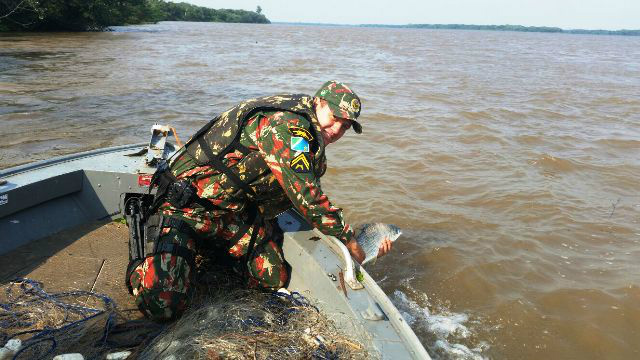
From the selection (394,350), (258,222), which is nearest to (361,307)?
(394,350)

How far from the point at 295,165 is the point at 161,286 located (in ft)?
3.39

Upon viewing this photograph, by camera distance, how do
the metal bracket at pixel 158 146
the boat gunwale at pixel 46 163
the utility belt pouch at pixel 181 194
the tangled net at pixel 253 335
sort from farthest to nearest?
the metal bracket at pixel 158 146
the boat gunwale at pixel 46 163
the utility belt pouch at pixel 181 194
the tangled net at pixel 253 335

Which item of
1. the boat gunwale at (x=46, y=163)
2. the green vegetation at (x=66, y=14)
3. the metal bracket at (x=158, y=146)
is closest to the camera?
the boat gunwale at (x=46, y=163)

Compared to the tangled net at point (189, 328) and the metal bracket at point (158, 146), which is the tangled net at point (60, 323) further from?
the metal bracket at point (158, 146)

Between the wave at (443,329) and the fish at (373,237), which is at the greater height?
the fish at (373,237)

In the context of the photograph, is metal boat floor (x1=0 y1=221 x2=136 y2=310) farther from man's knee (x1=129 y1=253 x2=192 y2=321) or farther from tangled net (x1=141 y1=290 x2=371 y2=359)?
tangled net (x1=141 y1=290 x2=371 y2=359)

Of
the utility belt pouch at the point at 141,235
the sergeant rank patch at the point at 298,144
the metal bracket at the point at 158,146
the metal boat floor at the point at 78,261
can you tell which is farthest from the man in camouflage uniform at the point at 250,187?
the metal bracket at the point at 158,146

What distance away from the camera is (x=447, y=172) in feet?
24.9

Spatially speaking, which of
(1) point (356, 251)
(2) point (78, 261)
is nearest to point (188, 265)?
(1) point (356, 251)

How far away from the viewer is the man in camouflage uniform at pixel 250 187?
9.40 ft

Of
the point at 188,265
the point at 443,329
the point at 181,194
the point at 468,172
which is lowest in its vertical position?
the point at 443,329

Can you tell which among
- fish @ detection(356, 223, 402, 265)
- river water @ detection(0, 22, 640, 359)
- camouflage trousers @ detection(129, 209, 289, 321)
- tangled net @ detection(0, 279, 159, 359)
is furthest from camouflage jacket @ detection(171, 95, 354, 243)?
river water @ detection(0, 22, 640, 359)

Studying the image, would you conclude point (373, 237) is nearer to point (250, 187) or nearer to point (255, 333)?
point (250, 187)

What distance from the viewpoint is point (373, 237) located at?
10.9ft
